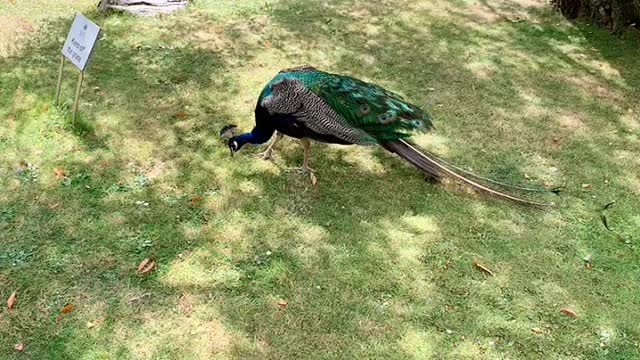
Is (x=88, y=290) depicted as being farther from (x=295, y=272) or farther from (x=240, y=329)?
(x=295, y=272)

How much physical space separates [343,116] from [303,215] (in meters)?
0.83

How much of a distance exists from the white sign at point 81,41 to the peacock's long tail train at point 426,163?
254cm

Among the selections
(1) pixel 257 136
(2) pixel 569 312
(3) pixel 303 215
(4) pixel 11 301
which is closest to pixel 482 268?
(2) pixel 569 312

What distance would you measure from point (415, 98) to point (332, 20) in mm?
2390

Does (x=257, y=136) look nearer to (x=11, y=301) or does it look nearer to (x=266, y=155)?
(x=266, y=155)

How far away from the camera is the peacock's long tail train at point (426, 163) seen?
4.62 metres

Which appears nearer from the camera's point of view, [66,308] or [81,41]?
[66,308]

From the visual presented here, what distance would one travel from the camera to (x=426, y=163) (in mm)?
4688

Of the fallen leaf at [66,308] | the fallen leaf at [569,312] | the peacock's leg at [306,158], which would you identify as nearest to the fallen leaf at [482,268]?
the fallen leaf at [569,312]

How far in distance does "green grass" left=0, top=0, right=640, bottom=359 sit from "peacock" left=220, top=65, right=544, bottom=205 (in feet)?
1.24

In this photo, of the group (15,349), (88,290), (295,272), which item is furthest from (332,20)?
(15,349)

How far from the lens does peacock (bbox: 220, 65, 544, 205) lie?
4.52 m

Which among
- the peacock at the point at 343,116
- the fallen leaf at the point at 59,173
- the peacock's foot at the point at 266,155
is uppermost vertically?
the peacock at the point at 343,116

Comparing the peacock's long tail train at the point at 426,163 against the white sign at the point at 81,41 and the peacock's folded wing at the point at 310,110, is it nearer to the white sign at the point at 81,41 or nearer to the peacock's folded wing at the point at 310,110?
the peacock's folded wing at the point at 310,110
